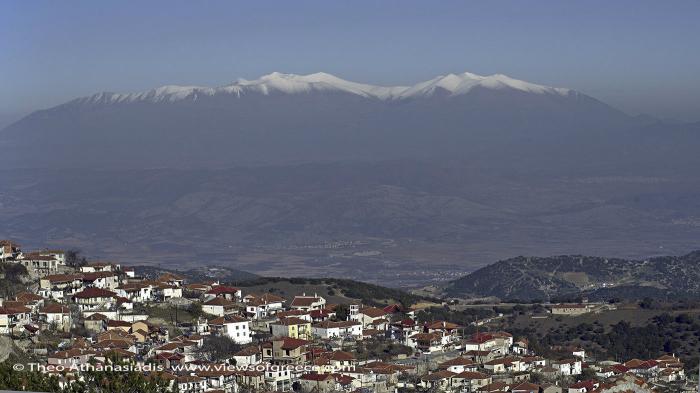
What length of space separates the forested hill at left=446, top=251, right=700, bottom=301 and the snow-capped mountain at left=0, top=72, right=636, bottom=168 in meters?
81.7

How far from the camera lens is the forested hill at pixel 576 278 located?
54.3 m

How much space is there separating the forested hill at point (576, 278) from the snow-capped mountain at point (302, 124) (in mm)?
81735

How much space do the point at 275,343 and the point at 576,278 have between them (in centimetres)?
3177

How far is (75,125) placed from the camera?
157m

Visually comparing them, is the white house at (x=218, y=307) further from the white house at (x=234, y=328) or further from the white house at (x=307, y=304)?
the white house at (x=234, y=328)

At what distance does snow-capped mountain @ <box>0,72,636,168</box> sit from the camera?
145125 mm

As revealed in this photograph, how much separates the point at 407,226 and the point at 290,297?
72640 mm

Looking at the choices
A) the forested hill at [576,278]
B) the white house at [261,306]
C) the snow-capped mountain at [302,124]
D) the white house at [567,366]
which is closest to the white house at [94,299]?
the white house at [261,306]

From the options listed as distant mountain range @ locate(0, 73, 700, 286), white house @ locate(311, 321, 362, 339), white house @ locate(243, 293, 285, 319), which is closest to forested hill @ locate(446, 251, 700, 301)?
distant mountain range @ locate(0, 73, 700, 286)

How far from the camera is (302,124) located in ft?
→ 522

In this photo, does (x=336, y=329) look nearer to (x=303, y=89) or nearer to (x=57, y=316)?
(x=57, y=316)

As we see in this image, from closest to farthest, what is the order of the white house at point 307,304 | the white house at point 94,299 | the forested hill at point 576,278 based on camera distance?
1. the white house at point 94,299
2. the white house at point 307,304
3. the forested hill at point 576,278

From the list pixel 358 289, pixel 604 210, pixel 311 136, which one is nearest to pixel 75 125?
pixel 311 136

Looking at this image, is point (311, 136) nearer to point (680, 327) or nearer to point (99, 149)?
point (99, 149)
